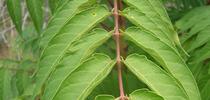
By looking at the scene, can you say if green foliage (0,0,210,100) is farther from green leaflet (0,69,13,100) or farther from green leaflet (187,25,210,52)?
green leaflet (0,69,13,100)

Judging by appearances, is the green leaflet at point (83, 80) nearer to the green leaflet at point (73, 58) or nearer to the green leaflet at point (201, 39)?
the green leaflet at point (73, 58)

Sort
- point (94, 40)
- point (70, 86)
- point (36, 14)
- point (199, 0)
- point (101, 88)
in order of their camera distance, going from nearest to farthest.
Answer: point (70, 86)
point (94, 40)
point (101, 88)
point (36, 14)
point (199, 0)

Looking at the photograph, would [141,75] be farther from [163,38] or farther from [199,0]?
[199,0]

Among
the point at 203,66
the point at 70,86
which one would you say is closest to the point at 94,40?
the point at 70,86

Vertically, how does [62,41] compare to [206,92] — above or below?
above

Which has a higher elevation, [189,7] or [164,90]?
[164,90]

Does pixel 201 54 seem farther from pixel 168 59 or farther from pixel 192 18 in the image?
pixel 168 59

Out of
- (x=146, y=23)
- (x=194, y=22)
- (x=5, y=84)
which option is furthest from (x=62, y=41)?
(x=5, y=84)

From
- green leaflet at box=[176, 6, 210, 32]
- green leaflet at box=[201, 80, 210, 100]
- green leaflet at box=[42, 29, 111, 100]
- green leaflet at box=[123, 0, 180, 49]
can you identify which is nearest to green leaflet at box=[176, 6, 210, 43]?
green leaflet at box=[176, 6, 210, 32]
